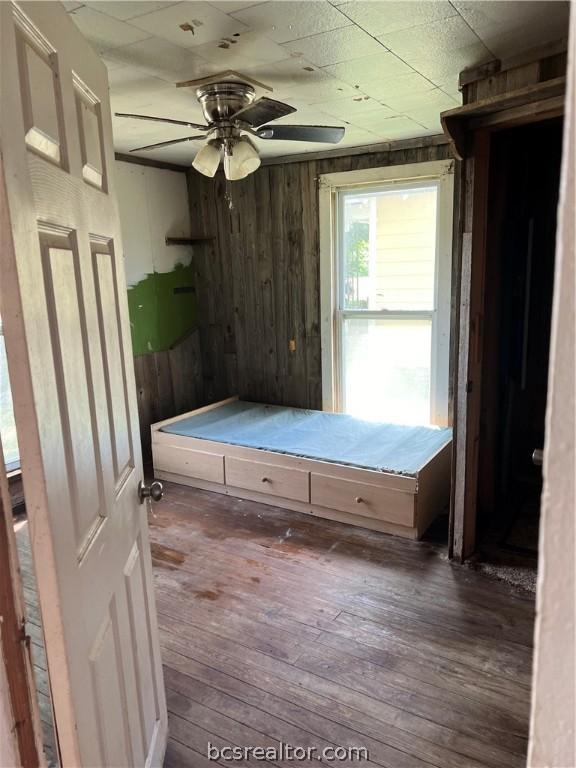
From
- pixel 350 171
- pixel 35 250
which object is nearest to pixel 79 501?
pixel 35 250

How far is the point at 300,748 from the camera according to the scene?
5.81 ft

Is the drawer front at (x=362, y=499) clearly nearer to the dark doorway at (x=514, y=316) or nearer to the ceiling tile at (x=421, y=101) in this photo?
the dark doorway at (x=514, y=316)

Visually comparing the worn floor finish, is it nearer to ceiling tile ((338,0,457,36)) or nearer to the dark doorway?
the dark doorway

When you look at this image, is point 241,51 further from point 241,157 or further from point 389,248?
point 389,248

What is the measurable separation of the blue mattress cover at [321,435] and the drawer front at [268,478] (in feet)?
0.39

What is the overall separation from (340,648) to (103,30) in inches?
98.7

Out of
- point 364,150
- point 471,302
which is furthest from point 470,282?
point 364,150

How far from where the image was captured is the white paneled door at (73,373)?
2.73 ft

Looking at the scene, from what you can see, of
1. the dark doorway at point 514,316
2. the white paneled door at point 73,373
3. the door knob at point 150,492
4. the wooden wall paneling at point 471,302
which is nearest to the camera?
the white paneled door at point 73,373

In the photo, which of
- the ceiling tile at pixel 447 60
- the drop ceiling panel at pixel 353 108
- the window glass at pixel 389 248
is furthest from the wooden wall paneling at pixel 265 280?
the ceiling tile at pixel 447 60

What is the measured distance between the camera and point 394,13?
1.73 meters

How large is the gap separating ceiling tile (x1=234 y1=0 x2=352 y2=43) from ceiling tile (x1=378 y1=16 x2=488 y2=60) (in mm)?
246

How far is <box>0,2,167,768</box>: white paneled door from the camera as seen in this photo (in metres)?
0.83

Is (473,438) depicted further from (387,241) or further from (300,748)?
(387,241)
